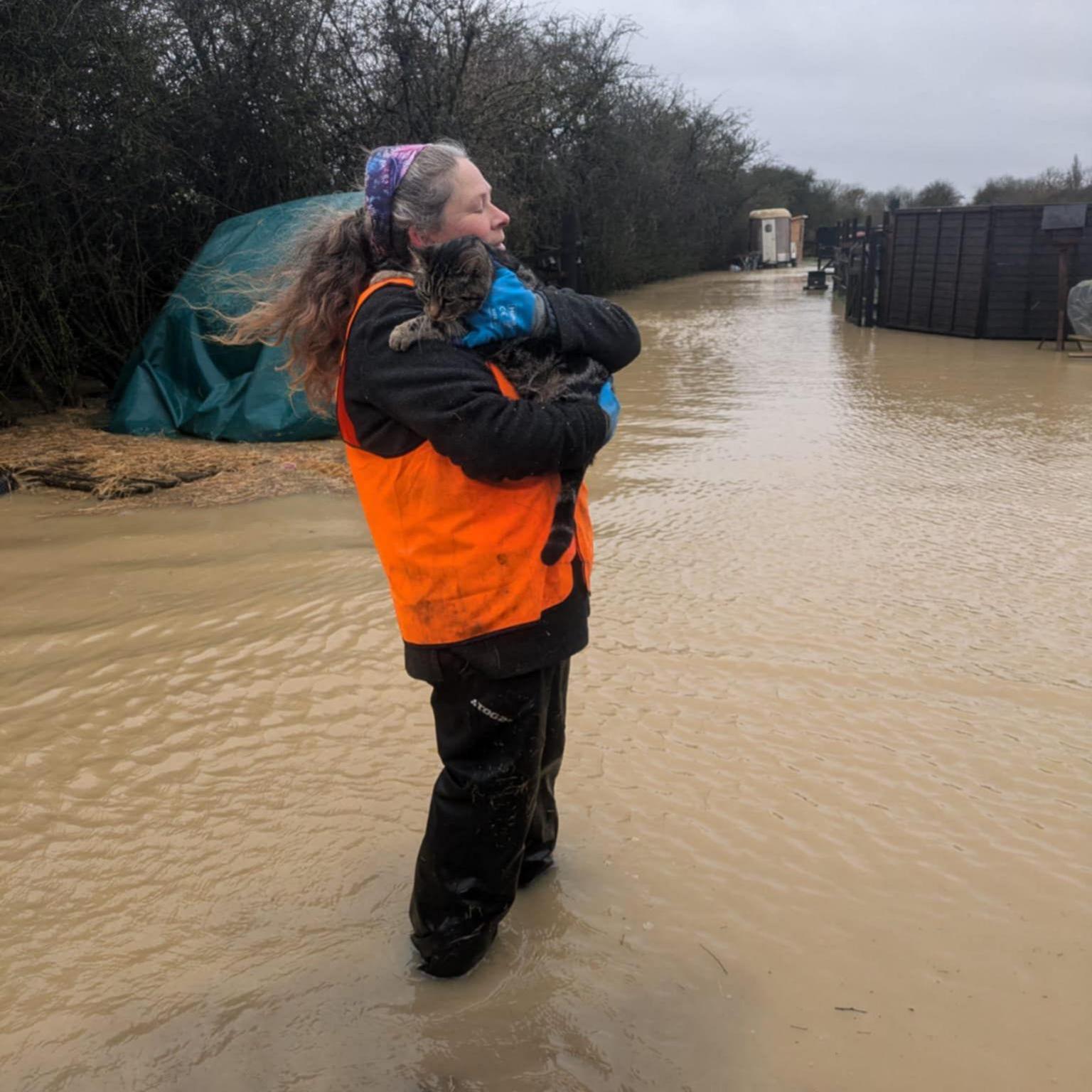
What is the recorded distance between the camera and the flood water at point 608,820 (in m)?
2.15

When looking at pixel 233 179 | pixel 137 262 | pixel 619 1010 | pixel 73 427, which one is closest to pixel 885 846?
pixel 619 1010

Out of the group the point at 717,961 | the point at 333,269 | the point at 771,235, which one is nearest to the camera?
the point at 333,269

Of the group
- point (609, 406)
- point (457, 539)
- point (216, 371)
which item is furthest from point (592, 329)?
point (216, 371)

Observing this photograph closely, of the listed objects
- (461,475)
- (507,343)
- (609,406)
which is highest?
(507,343)

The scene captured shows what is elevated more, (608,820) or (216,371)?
(216,371)

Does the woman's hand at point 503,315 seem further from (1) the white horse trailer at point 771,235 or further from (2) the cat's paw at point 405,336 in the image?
(1) the white horse trailer at point 771,235

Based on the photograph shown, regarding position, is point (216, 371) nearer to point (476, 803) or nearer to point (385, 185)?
point (385, 185)

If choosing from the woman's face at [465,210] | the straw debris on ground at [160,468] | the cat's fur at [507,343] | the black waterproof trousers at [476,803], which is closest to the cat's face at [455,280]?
the cat's fur at [507,343]

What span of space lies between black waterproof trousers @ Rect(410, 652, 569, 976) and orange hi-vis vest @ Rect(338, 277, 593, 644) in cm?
12

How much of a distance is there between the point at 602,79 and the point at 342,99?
15.0 metres

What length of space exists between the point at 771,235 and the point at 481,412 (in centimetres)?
4302

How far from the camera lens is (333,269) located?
2.13 meters

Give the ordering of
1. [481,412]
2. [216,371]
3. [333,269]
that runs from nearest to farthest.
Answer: [481,412] → [333,269] → [216,371]

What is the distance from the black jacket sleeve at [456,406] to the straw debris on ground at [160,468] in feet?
14.4
